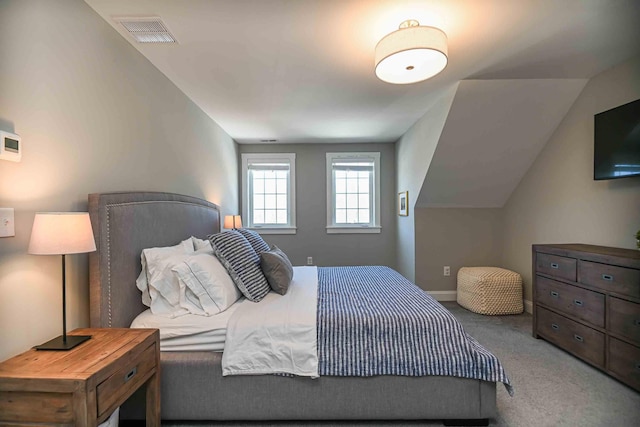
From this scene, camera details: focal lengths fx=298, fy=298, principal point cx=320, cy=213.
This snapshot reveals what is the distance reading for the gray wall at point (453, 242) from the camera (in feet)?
13.2

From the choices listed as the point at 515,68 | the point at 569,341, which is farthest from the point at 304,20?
the point at 569,341

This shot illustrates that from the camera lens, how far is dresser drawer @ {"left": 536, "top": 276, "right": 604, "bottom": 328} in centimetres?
218

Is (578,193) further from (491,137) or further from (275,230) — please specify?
(275,230)

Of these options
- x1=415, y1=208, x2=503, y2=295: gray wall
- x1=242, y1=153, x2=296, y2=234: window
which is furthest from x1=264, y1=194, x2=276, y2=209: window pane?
x1=415, y1=208, x2=503, y2=295: gray wall

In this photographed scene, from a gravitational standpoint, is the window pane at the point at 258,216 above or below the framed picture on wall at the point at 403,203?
below

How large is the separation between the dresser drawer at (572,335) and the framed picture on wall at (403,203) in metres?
1.96

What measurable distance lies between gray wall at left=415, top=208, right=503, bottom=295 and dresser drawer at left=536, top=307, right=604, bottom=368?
1.35 meters

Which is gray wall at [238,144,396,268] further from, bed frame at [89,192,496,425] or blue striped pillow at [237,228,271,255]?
bed frame at [89,192,496,425]

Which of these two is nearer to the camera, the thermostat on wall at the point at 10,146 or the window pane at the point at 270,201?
the thermostat on wall at the point at 10,146

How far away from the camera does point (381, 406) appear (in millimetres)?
1648

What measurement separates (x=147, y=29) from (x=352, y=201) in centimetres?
361

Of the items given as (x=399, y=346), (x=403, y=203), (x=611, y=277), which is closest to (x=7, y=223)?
(x=399, y=346)

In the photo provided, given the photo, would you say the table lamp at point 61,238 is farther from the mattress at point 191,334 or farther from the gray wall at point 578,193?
the gray wall at point 578,193

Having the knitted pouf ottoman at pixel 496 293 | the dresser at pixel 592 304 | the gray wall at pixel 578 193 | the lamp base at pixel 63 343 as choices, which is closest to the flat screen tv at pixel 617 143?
the gray wall at pixel 578 193
